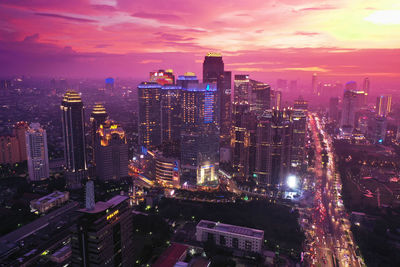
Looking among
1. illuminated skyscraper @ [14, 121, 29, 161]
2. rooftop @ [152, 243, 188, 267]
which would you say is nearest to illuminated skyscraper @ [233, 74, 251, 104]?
illuminated skyscraper @ [14, 121, 29, 161]

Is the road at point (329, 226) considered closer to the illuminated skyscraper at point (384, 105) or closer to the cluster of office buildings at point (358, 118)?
the cluster of office buildings at point (358, 118)

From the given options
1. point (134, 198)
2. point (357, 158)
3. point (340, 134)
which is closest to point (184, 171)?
point (134, 198)

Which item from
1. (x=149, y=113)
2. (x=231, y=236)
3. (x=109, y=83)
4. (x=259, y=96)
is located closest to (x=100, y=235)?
(x=231, y=236)

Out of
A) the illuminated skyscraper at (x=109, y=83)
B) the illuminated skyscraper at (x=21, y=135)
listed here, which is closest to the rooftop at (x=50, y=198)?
the illuminated skyscraper at (x=21, y=135)

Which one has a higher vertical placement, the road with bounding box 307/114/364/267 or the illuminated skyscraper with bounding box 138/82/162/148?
the illuminated skyscraper with bounding box 138/82/162/148

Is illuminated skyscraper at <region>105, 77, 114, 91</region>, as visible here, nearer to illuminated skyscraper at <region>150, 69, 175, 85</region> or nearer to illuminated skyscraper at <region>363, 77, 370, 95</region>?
illuminated skyscraper at <region>150, 69, 175, 85</region>

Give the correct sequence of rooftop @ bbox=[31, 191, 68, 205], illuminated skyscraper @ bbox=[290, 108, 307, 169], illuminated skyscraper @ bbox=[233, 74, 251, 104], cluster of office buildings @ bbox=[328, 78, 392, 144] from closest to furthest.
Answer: rooftop @ bbox=[31, 191, 68, 205]
illuminated skyscraper @ bbox=[290, 108, 307, 169]
cluster of office buildings @ bbox=[328, 78, 392, 144]
illuminated skyscraper @ bbox=[233, 74, 251, 104]

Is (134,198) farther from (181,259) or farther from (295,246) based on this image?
(295,246)
